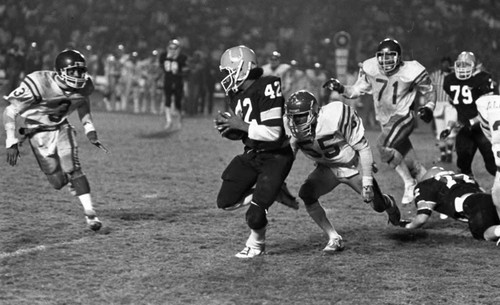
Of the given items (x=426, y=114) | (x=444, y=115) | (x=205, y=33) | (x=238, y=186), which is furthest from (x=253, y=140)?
(x=205, y=33)

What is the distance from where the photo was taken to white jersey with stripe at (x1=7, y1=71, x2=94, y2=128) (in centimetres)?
708

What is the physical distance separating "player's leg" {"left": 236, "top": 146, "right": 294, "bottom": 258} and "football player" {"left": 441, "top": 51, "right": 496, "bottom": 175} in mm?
3203

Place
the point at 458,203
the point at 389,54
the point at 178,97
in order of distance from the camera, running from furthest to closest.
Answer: the point at 178,97, the point at 389,54, the point at 458,203

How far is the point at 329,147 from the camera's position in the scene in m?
6.34

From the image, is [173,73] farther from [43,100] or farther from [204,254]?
[204,254]

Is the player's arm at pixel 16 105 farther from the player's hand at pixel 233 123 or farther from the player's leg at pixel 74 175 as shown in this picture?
the player's hand at pixel 233 123

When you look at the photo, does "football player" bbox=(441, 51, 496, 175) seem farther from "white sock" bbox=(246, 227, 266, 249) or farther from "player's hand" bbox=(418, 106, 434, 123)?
"white sock" bbox=(246, 227, 266, 249)

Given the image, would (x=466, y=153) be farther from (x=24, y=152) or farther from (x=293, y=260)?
(x=24, y=152)

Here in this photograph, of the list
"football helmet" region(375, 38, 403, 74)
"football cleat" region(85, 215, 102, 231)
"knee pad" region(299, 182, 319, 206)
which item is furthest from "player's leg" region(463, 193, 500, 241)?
"football cleat" region(85, 215, 102, 231)

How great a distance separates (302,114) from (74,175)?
84.9 inches

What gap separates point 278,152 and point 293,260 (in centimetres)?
77

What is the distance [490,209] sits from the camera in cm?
667

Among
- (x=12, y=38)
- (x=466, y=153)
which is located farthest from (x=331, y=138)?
(x=12, y=38)

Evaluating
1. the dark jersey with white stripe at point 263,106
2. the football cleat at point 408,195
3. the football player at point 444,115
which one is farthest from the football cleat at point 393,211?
the football player at point 444,115
